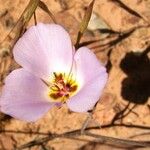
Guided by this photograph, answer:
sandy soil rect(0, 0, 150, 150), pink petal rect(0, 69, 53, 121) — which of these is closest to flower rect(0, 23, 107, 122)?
pink petal rect(0, 69, 53, 121)

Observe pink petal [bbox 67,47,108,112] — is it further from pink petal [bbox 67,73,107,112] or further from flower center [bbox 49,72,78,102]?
flower center [bbox 49,72,78,102]

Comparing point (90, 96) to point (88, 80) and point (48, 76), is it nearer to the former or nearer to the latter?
point (88, 80)

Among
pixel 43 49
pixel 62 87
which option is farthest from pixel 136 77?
pixel 43 49

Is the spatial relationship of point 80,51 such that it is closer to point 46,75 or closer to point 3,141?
point 46,75

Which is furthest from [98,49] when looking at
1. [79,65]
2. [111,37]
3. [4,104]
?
[4,104]

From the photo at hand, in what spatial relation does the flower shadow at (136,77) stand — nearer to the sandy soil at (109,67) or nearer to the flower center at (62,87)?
the sandy soil at (109,67)

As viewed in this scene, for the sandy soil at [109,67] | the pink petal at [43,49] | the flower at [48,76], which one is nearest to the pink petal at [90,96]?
the flower at [48,76]
